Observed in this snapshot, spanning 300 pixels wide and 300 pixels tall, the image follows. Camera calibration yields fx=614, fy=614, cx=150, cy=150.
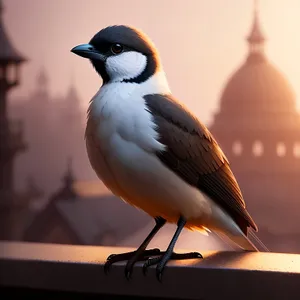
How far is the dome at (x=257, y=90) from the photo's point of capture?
1.36 m

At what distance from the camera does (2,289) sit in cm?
80

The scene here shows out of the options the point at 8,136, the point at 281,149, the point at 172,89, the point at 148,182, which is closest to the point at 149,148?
the point at 148,182

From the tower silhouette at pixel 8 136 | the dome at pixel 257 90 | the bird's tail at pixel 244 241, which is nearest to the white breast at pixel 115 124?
the bird's tail at pixel 244 241

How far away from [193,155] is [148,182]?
0.07 metres

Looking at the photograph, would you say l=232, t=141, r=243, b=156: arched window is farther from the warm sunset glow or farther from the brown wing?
the brown wing

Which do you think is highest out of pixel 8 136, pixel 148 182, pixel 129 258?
pixel 148 182

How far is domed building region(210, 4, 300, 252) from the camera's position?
1382 millimetres

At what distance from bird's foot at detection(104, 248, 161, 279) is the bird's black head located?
202mm

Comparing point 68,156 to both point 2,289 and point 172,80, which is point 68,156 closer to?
point 172,80

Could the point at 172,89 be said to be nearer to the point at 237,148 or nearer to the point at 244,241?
the point at 237,148

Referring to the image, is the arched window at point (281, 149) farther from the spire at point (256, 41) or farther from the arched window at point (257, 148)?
the spire at point (256, 41)

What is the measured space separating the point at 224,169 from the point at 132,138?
0.47 ft

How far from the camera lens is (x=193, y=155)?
2.32 feet

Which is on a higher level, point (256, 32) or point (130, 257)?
point (256, 32)
